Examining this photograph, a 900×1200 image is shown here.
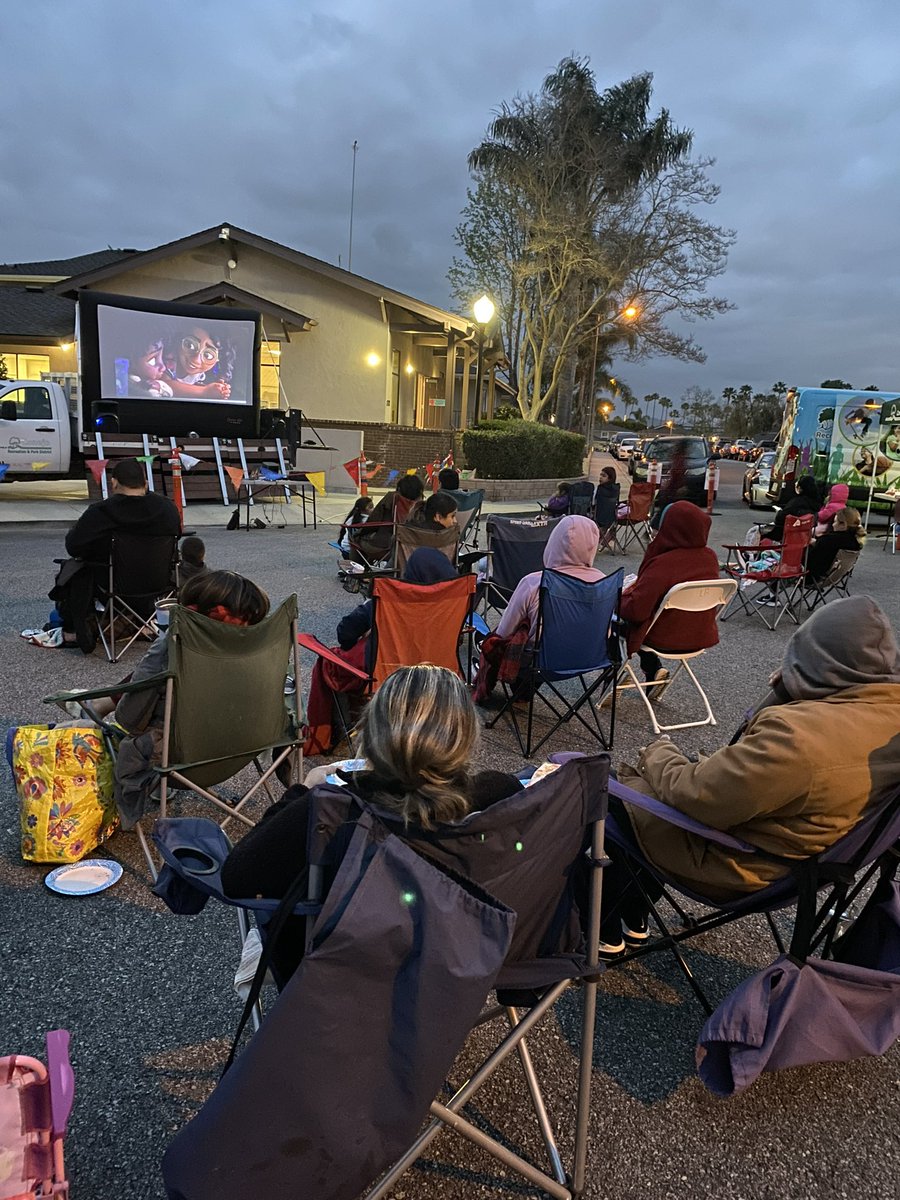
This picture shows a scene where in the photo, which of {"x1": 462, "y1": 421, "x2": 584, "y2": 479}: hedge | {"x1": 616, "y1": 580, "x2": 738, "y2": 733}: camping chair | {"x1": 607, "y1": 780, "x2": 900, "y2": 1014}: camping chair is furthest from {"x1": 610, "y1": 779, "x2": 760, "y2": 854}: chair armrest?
{"x1": 462, "y1": 421, "x2": 584, "y2": 479}: hedge

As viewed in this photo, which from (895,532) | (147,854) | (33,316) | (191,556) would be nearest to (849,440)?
(895,532)

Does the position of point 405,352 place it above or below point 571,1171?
above

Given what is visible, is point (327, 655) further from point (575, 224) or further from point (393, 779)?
point (575, 224)

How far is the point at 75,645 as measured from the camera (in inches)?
225

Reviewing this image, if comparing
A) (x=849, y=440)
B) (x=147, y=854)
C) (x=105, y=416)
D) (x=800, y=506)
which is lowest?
(x=147, y=854)

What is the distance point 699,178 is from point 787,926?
27.3m

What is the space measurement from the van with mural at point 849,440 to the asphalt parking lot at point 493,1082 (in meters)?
15.5

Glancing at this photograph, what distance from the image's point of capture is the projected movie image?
620 inches

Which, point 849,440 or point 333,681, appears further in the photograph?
point 849,440

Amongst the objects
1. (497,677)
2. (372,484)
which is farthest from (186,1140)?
(372,484)

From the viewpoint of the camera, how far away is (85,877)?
292cm

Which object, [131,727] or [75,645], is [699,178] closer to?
[75,645]

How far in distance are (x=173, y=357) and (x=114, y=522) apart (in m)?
12.7

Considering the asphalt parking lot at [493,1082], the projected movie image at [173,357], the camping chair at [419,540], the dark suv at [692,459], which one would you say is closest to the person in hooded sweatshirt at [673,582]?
the camping chair at [419,540]
